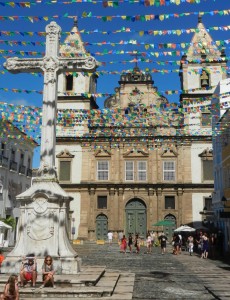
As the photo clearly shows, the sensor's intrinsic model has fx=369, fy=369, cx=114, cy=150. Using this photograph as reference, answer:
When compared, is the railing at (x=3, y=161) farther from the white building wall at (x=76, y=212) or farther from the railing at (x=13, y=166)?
the white building wall at (x=76, y=212)

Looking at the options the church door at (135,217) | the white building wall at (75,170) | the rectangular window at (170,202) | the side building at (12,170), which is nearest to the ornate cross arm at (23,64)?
the side building at (12,170)

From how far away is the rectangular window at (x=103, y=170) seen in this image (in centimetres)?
3519

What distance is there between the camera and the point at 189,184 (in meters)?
34.0

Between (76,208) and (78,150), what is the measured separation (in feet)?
18.1

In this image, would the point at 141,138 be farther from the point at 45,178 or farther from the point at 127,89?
the point at 45,178

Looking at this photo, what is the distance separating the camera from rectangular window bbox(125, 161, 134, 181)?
35000mm

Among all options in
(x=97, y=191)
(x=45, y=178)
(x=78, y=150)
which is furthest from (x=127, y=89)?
(x=45, y=178)

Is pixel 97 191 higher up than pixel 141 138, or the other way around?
pixel 141 138

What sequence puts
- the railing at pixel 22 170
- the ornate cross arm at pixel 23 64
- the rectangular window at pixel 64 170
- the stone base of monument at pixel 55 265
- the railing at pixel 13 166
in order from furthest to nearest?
the rectangular window at pixel 64 170 → the railing at pixel 22 170 → the railing at pixel 13 166 → the ornate cross arm at pixel 23 64 → the stone base of monument at pixel 55 265

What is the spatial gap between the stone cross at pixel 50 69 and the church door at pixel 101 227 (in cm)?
2373

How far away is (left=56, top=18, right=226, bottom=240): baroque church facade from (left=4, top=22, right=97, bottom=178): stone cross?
69.6 feet

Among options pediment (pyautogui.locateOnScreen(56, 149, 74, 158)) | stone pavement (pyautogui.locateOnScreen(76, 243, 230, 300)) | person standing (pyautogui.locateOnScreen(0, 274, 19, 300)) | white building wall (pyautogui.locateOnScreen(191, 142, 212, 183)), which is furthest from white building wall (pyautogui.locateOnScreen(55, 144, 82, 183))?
person standing (pyautogui.locateOnScreen(0, 274, 19, 300))

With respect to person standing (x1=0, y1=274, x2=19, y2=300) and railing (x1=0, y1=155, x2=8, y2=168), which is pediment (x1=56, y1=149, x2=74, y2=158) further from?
person standing (x1=0, y1=274, x2=19, y2=300)

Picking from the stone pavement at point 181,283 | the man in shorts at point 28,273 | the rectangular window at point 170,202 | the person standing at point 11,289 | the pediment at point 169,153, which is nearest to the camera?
the person standing at point 11,289
